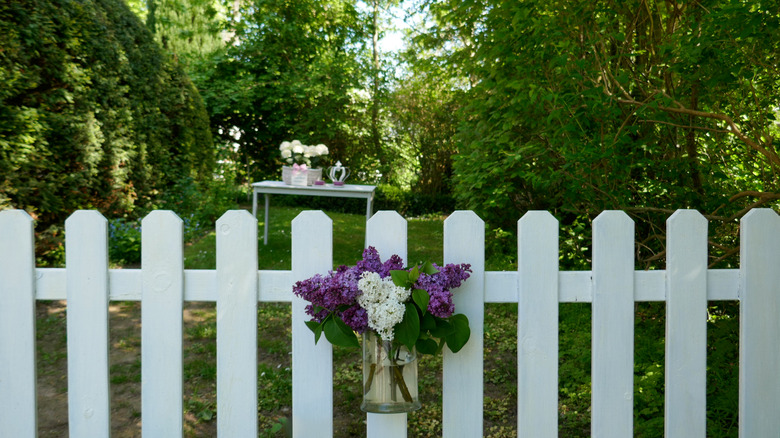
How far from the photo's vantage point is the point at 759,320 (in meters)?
1.62

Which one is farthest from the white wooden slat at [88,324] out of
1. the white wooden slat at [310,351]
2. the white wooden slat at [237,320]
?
the white wooden slat at [310,351]

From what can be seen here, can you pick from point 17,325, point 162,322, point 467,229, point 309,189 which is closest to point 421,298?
point 467,229

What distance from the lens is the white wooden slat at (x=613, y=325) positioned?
5.08ft

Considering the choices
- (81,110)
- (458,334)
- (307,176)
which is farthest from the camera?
(307,176)

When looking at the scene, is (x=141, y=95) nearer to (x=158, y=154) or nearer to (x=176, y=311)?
(x=158, y=154)

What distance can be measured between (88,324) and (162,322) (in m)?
0.21

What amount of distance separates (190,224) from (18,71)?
3.45 m

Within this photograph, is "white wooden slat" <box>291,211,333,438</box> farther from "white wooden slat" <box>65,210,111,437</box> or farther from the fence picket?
"white wooden slat" <box>65,210,111,437</box>

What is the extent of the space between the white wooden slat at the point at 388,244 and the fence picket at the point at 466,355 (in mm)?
132

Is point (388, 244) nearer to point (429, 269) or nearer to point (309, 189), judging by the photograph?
point (429, 269)

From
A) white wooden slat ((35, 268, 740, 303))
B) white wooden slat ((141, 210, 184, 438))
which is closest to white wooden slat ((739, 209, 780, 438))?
white wooden slat ((35, 268, 740, 303))

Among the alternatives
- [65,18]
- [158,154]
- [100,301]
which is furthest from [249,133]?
[100,301]

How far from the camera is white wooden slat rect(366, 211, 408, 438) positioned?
1.53 meters

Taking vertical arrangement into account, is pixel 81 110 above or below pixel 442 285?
above
